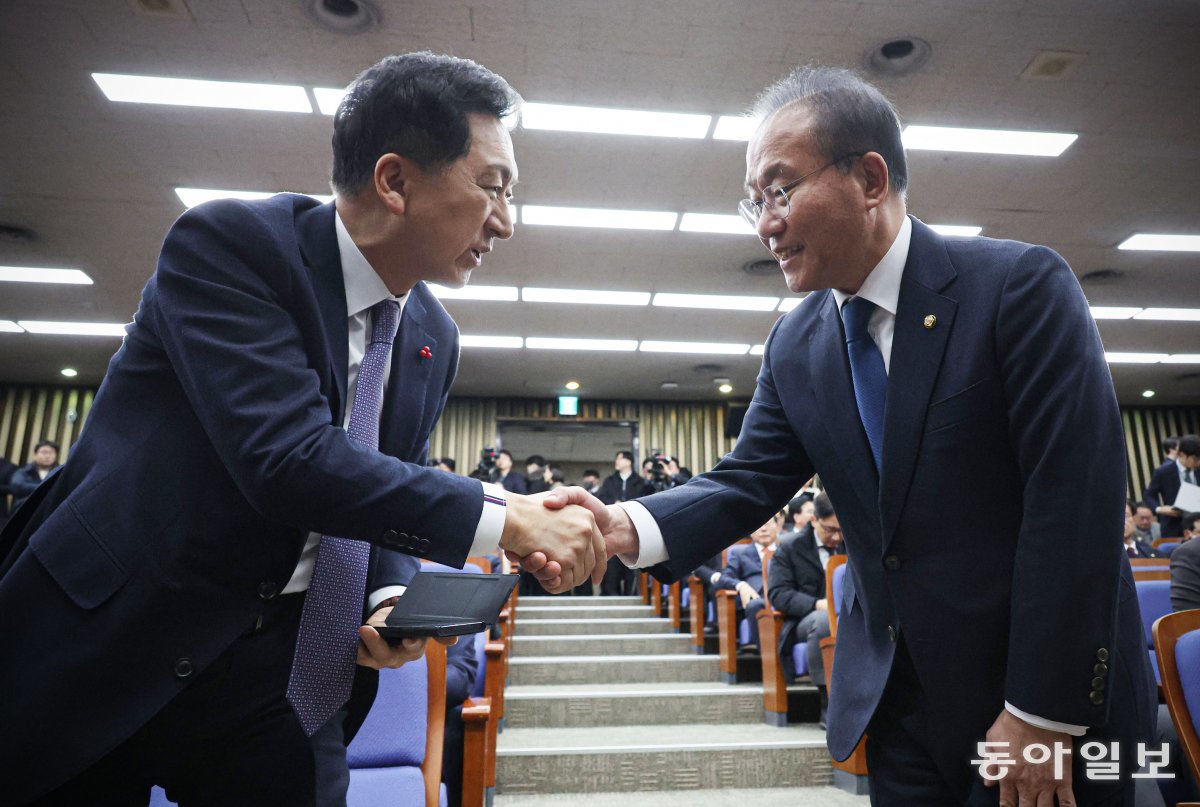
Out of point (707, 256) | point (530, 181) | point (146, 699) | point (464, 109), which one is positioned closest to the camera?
point (146, 699)

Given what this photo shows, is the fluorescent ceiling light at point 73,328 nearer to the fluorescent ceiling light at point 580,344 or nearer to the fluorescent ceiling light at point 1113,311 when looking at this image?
the fluorescent ceiling light at point 580,344

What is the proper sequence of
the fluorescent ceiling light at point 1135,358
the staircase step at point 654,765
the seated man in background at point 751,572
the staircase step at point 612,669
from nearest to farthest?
1. the staircase step at point 654,765
2. the staircase step at point 612,669
3. the seated man in background at point 751,572
4. the fluorescent ceiling light at point 1135,358

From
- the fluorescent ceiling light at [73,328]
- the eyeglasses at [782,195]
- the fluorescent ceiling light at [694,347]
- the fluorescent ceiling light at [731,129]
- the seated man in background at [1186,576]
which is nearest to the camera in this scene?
the eyeglasses at [782,195]

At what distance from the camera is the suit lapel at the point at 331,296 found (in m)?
1.02

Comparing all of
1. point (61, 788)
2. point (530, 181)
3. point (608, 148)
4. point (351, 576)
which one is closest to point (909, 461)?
point (351, 576)

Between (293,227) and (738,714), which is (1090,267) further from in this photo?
(293,227)

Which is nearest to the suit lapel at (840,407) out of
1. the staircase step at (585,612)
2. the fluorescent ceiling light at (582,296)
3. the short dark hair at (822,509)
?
the short dark hair at (822,509)

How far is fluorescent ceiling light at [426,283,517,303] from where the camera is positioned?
750 cm

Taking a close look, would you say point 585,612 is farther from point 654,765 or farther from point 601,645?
point 654,765

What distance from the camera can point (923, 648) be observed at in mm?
979

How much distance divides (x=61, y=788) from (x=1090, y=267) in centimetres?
800

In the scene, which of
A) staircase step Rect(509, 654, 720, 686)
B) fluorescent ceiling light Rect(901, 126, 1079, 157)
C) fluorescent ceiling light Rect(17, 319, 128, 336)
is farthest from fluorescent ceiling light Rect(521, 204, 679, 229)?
fluorescent ceiling light Rect(17, 319, 128, 336)

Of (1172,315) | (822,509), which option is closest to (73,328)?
(822,509)

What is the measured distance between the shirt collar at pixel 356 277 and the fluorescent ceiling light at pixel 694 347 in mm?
8308
